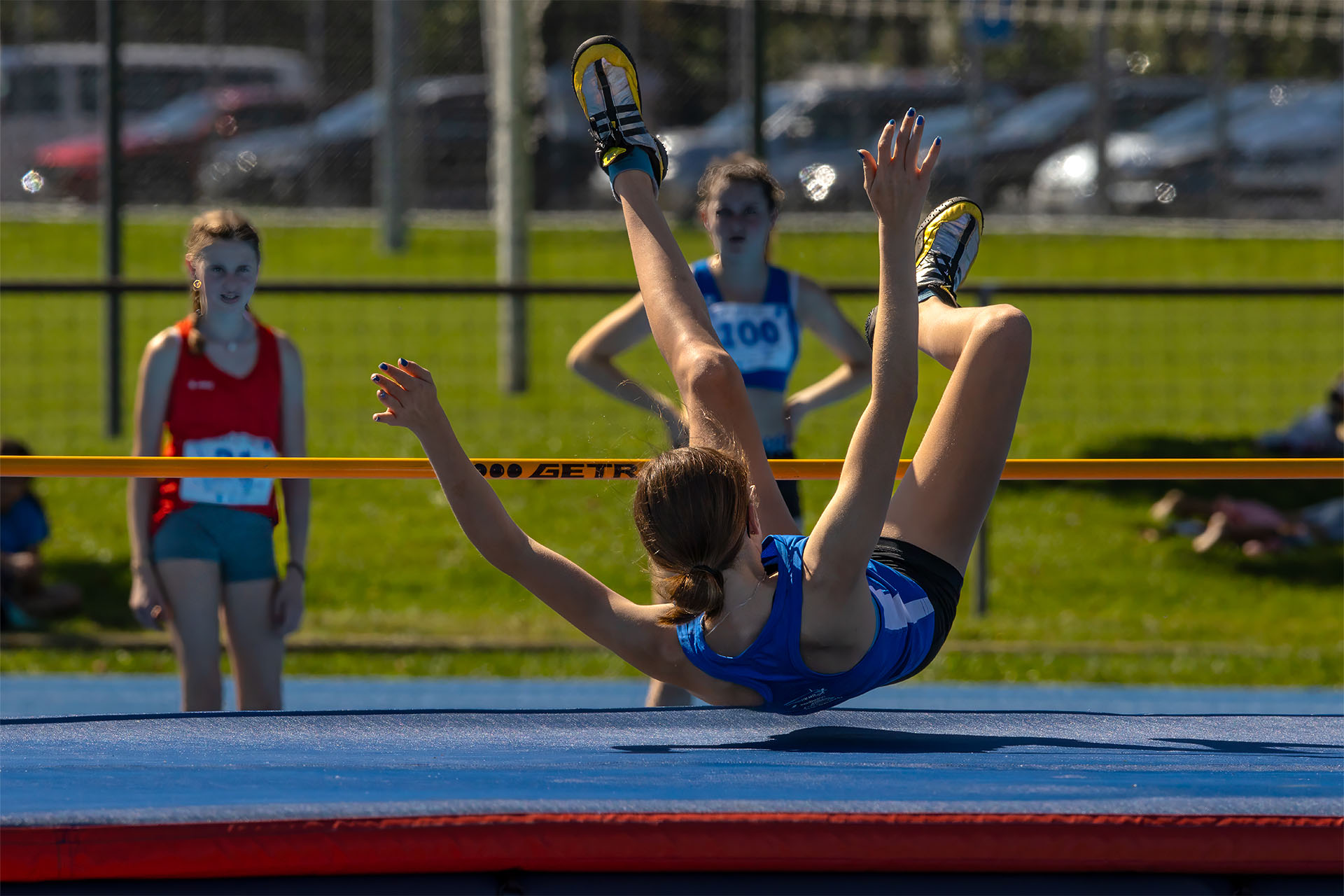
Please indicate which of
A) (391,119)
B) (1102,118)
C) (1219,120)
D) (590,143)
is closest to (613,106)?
(391,119)

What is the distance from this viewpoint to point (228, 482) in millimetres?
4355

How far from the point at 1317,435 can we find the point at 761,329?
5.12m

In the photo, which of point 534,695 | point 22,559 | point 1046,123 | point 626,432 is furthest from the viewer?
point 1046,123

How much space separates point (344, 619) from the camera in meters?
7.60

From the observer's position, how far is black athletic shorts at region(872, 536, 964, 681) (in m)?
3.41

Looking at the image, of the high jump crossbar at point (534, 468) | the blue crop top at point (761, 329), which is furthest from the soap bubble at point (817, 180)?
the high jump crossbar at point (534, 468)

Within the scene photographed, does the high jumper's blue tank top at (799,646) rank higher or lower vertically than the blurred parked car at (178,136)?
lower

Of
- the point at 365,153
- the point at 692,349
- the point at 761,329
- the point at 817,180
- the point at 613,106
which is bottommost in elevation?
the point at 692,349

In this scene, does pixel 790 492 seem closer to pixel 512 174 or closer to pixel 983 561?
pixel 983 561

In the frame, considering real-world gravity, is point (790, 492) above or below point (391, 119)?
below

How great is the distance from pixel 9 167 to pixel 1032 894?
11727 millimetres

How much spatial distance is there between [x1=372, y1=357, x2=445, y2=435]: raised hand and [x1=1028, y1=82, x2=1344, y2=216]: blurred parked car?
401 inches

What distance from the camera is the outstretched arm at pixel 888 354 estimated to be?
282cm

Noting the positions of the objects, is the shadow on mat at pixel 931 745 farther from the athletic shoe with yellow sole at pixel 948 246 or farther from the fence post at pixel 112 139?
the fence post at pixel 112 139
